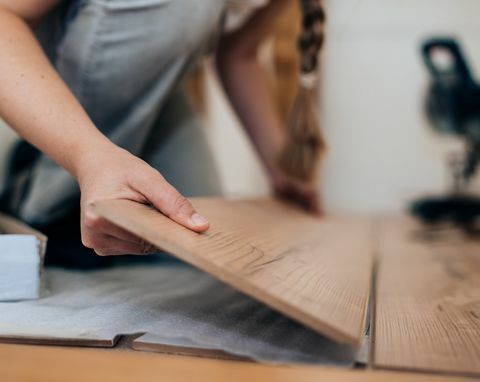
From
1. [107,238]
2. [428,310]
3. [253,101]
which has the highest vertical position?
[253,101]

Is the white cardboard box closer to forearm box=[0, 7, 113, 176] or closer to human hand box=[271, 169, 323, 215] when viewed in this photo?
forearm box=[0, 7, 113, 176]

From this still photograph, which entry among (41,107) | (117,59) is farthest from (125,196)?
(117,59)

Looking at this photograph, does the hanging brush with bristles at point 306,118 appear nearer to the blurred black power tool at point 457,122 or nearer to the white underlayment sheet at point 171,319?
the white underlayment sheet at point 171,319

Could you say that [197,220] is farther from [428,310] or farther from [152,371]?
[428,310]

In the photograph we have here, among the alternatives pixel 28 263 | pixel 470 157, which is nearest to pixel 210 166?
pixel 28 263

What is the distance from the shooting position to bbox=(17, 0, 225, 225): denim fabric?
76cm

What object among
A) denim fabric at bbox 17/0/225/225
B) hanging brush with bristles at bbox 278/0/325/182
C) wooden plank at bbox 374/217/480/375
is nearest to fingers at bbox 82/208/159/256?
wooden plank at bbox 374/217/480/375

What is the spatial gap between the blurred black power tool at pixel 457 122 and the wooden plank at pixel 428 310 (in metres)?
0.51

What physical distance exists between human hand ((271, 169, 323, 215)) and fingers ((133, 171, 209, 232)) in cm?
71

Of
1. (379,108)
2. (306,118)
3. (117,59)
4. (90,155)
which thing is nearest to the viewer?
(90,155)

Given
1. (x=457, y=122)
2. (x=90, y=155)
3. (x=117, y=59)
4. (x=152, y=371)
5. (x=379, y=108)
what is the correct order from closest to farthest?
(x=152, y=371) → (x=90, y=155) → (x=117, y=59) → (x=457, y=122) → (x=379, y=108)

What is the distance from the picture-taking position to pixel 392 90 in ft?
7.73

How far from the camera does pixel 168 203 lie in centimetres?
51

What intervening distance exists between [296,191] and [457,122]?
0.84 meters
